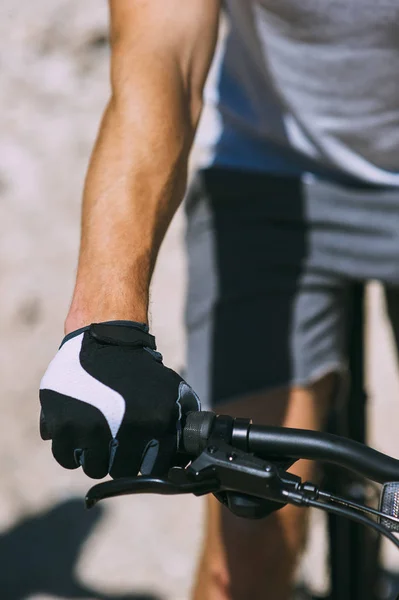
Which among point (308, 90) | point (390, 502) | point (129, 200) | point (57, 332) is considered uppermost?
point (308, 90)

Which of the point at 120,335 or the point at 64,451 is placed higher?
the point at 120,335

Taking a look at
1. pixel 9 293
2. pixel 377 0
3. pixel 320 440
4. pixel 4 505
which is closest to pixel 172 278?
pixel 9 293

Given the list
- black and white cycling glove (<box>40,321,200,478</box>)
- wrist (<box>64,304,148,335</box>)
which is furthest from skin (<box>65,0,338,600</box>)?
black and white cycling glove (<box>40,321,200,478</box>)

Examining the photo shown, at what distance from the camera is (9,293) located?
14.2 feet

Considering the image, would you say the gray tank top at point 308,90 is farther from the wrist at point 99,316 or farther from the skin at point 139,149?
the wrist at point 99,316

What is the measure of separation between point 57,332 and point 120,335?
3137 millimetres

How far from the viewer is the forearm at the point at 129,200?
1206 mm

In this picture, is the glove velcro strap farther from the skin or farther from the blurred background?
the blurred background

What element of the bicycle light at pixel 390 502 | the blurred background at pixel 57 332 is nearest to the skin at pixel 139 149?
the bicycle light at pixel 390 502

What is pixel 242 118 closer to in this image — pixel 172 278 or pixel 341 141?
pixel 341 141

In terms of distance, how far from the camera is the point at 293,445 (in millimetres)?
1004

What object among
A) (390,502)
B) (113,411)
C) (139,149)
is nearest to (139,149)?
(139,149)

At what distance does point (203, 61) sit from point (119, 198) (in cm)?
40

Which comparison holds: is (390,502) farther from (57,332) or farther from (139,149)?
(57,332)
